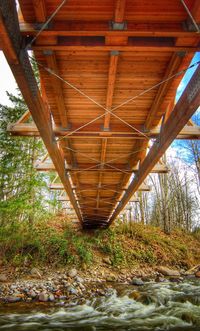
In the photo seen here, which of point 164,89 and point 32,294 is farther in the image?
point 32,294

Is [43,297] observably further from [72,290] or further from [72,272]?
[72,272]

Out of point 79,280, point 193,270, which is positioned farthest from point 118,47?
point 193,270

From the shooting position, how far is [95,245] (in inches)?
529

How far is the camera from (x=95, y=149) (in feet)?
17.3

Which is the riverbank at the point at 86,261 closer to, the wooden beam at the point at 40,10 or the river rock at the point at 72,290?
the river rock at the point at 72,290

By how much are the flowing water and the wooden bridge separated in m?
3.33

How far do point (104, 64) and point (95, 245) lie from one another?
Result: 1180 cm

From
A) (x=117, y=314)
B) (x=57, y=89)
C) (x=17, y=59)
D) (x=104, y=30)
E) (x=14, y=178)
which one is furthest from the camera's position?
(x=14, y=178)

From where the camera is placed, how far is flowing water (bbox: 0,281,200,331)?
5316 millimetres

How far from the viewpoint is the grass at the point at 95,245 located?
10383 millimetres

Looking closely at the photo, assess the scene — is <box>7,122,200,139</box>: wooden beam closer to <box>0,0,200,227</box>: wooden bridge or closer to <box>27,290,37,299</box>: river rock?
<box>0,0,200,227</box>: wooden bridge

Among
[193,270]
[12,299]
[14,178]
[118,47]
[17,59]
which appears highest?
[14,178]

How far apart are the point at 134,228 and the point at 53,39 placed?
543 inches

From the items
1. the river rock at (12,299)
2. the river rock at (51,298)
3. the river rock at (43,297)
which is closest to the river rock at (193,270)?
the river rock at (51,298)
